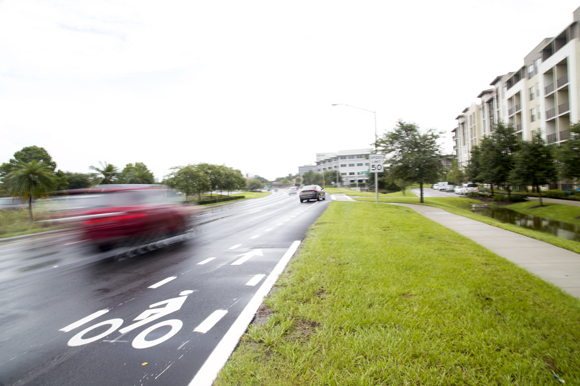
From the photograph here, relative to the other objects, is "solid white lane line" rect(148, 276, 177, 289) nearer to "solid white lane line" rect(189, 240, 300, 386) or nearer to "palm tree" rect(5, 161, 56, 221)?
"solid white lane line" rect(189, 240, 300, 386)

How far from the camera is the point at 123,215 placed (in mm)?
7023

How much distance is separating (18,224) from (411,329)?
71.2ft

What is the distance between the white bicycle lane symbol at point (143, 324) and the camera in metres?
2.99

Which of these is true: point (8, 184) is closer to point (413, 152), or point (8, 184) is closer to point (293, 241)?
point (293, 241)

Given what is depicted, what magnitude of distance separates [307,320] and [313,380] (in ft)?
3.21

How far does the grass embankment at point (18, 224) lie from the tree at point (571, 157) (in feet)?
94.0

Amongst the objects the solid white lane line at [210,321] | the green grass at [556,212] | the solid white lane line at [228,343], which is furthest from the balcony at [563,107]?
the solid white lane line at [210,321]

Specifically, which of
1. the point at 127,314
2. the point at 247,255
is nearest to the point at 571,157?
the point at 247,255

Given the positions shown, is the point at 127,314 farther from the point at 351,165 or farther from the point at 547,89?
the point at 351,165

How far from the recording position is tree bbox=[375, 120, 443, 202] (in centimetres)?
2277

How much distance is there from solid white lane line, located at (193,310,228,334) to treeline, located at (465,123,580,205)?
20.7m

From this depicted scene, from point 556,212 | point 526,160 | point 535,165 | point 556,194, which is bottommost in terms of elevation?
point 556,212

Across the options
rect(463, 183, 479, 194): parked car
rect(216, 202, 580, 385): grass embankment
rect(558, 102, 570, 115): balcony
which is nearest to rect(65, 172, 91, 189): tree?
rect(216, 202, 580, 385): grass embankment

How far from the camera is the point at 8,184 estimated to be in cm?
1756
